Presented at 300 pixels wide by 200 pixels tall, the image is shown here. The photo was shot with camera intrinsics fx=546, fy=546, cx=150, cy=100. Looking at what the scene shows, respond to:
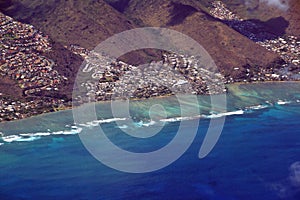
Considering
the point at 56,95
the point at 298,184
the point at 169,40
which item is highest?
the point at 169,40

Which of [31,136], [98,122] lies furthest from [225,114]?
[31,136]

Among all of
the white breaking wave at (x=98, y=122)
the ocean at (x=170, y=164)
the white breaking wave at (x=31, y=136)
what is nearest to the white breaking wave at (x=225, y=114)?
the ocean at (x=170, y=164)

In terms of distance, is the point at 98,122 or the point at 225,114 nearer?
the point at 98,122

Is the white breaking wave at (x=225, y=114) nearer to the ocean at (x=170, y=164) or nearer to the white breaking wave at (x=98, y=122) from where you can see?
the ocean at (x=170, y=164)

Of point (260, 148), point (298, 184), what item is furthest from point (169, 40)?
point (298, 184)

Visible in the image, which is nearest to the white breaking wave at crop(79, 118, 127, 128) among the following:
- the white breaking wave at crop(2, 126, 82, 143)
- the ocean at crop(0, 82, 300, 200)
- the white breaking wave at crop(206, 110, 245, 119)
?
the ocean at crop(0, 82, 300, 200)

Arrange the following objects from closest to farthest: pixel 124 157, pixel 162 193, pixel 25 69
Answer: pixel 162 193 < pixel 124 157 < pixel 25 69

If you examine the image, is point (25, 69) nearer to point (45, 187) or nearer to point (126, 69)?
point (126, 69)

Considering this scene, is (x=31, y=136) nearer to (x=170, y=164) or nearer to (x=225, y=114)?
(x=170, y=164)
